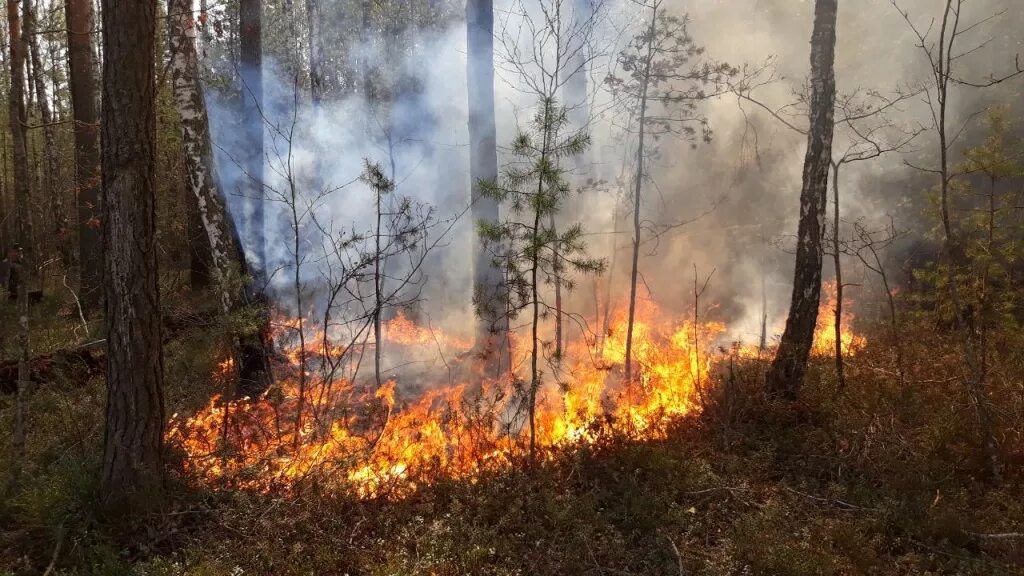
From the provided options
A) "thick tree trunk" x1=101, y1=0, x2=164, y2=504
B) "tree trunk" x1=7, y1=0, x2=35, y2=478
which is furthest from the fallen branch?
"tree trunk" x1=7, y1=0, x2=35, y2=478

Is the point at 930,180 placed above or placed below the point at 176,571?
above

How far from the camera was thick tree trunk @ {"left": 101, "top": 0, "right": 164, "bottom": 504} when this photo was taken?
440 centimetres

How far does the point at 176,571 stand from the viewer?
4.23 metres

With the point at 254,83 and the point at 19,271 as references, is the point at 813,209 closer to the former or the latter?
the point at 19,271

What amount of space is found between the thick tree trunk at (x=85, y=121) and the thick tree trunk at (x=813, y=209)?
13.5 metres

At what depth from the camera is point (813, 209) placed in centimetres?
734

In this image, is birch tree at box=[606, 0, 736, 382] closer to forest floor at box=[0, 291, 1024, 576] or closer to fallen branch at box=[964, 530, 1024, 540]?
forest floor at box=[0, 291, 1024, 576]

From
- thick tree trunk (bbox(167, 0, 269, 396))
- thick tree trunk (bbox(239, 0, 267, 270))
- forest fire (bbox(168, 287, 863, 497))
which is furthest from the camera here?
thick tree trunk (bbox(239, 0, 267, 270))

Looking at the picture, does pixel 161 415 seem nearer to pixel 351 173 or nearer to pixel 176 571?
pixel 176 571

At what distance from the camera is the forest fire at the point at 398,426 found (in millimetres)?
5965

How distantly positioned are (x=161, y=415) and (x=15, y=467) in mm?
1719

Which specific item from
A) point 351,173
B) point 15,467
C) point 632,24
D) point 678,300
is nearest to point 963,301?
point 678,300

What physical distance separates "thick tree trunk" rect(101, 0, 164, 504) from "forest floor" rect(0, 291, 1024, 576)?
344mm

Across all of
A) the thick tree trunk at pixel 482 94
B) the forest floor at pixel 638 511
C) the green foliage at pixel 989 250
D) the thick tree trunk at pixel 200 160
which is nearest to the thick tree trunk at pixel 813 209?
the forest floor at pixel 638 511
